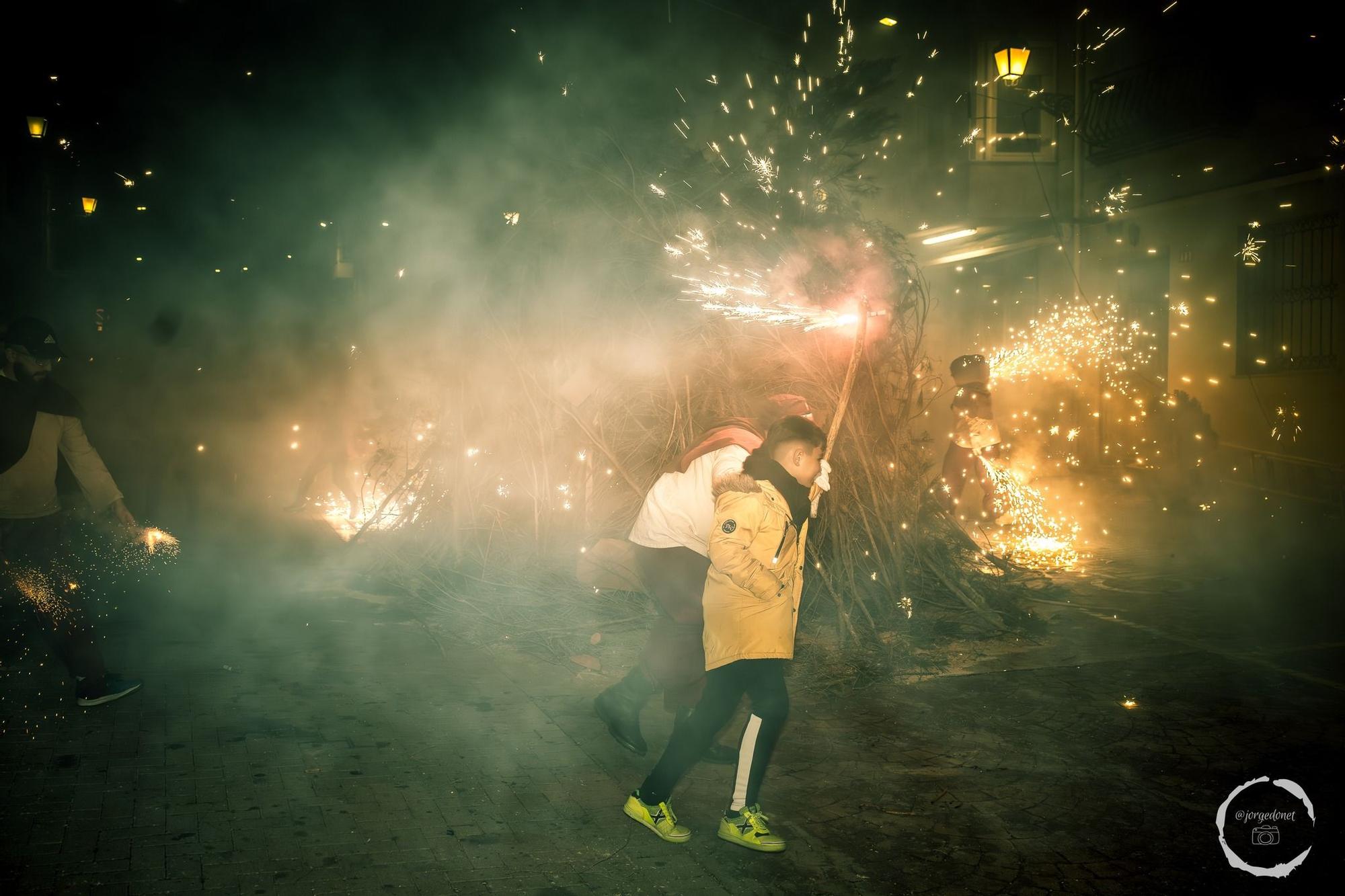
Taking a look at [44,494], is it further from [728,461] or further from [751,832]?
[751,832]

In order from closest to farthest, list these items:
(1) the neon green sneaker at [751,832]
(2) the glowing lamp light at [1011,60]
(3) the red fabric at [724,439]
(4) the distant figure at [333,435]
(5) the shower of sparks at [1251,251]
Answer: (1) the neon green sneaker at [751,832]
(3) the red fabric at [724,439]
(4) the distant figure at [333,435]
(5) the shower of sparks at [1251,251]
(2) the glowing lamp light at [1011,60]

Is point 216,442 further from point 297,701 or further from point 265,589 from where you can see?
point 297,701

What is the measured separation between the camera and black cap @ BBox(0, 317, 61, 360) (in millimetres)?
5090

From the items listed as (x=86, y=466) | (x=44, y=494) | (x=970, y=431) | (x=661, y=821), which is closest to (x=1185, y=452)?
(x=970, y=431)

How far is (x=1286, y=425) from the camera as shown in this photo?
11438mm

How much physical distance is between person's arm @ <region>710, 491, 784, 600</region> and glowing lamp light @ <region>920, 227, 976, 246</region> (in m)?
10.5

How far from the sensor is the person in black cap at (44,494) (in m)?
4.66

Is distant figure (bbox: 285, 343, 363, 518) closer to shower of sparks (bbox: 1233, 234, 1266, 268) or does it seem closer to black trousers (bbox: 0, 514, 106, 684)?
black trousers (bbox: 0, 514, 106, 684)

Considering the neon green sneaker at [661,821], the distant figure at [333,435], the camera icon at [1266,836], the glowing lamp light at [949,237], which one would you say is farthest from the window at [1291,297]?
the distant figure at [333,435]

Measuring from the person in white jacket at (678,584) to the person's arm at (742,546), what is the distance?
2.44 feet

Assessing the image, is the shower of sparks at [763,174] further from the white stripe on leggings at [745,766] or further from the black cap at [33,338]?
the black cap at [33,338]

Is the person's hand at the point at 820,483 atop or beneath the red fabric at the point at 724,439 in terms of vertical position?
beneath

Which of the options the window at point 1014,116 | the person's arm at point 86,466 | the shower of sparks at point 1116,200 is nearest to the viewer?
the person's arm at point 86,466

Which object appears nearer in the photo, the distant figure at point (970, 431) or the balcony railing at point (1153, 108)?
the distant figure at point (970, 431)
